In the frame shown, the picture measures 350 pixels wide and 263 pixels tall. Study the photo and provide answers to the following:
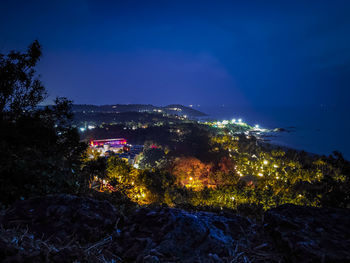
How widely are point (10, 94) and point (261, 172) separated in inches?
1193

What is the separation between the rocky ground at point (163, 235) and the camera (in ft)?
3.98

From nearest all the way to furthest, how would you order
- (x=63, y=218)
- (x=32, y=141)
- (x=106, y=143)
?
(x=63, y=218), (x=32, y=141), (x=106, y=143)

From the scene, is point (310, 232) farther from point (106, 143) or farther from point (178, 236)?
point (106, 143)

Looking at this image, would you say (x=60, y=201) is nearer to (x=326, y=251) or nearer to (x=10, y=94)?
(x=326, y=251)

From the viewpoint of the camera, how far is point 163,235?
1.47 meters

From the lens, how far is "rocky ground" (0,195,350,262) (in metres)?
1.21

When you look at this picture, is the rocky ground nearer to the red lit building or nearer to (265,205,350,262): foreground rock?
(265,205,350,262): foreground rock

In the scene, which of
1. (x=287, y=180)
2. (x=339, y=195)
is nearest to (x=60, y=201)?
(x=339, y=195)

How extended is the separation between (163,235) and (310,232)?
1210mm

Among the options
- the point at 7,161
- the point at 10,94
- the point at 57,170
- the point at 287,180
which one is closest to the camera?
the point at 7,161

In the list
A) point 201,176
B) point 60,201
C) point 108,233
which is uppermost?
point 60,201

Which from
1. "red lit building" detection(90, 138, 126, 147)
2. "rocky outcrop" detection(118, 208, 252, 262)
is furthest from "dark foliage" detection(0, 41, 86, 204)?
"red lit building" detection(90, 138, 126, 147)

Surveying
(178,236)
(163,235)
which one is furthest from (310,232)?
(163,235)

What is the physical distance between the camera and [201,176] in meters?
27.4
